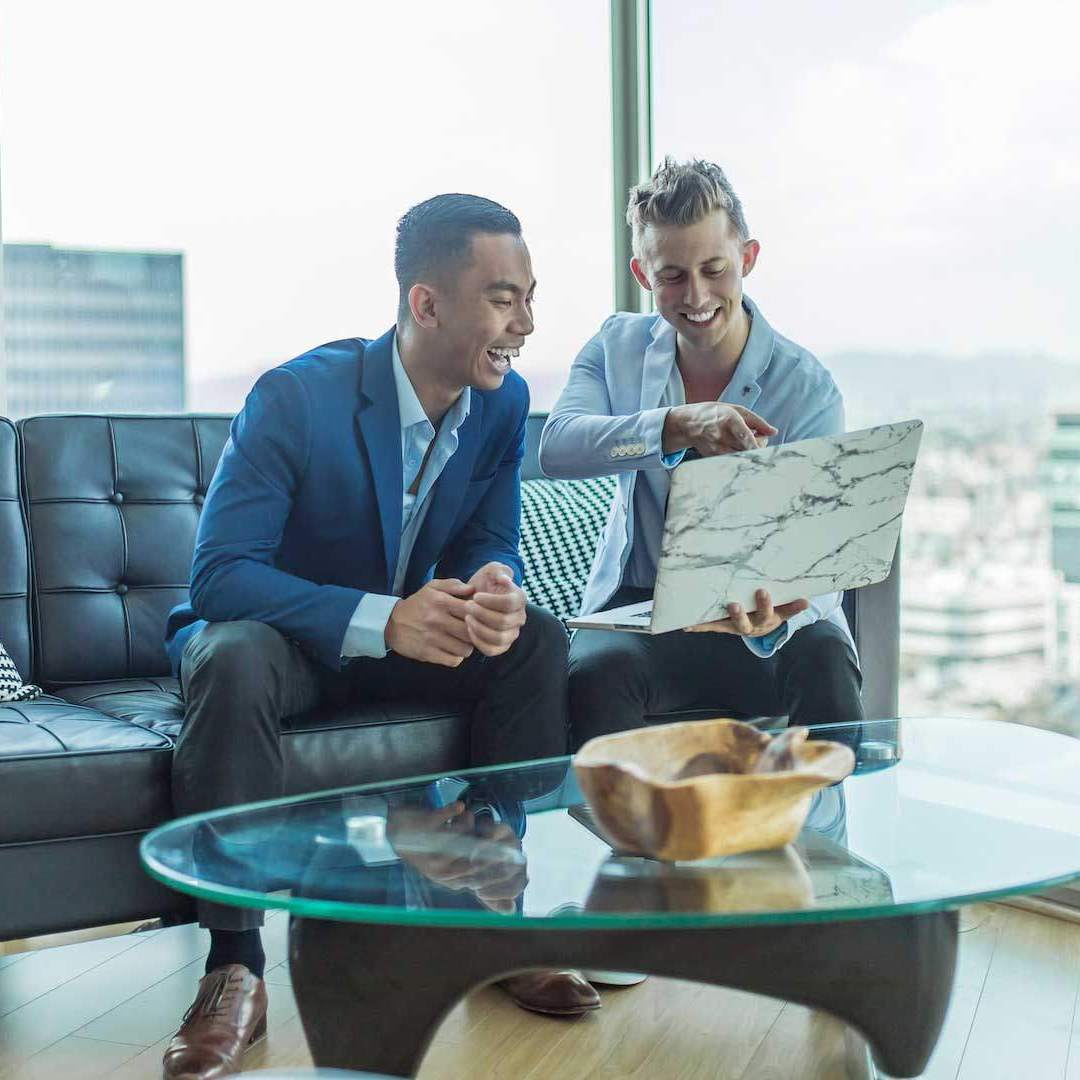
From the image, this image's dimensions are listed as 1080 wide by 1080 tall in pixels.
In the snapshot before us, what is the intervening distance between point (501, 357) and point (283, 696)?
0.61m

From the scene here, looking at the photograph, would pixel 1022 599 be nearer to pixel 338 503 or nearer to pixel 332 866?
pixel 338 503

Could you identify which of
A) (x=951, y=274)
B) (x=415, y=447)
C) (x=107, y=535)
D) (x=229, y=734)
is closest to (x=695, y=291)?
(x=415, y=447)

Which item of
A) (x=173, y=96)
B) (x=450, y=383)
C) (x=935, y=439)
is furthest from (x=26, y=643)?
(x=935, y=439)

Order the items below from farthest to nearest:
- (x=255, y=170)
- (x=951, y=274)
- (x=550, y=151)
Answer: (x=550, y=151) → (x=255, y=170) → (x=951, y=274)

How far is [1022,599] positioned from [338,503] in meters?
1.32

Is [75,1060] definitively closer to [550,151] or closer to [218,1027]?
[218,1027]

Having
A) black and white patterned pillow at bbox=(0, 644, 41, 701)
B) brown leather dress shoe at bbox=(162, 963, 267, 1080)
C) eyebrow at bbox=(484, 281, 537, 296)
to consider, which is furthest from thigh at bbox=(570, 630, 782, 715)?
black and white patterned pillow at bbox=(0, 644, 41, 701)

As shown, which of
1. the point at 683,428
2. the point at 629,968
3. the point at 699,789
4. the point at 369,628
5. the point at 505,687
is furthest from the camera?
the point at 683,428

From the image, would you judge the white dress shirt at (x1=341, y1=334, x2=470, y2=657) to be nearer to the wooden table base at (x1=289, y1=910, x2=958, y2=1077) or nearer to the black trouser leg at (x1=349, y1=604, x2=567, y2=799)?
the black trouser leg at (x1=349, y1=604, x2=567, y2=799)

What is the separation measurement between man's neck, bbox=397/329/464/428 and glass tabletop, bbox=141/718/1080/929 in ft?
2.33

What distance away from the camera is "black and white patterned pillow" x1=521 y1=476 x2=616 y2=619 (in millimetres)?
2445

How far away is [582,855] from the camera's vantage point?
1.24 meters

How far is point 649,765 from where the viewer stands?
125cm

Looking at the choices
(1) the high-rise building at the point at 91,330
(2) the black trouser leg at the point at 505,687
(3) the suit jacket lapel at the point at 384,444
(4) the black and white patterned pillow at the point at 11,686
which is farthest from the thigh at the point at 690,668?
(1) the high-rise building at the point at 91,330
